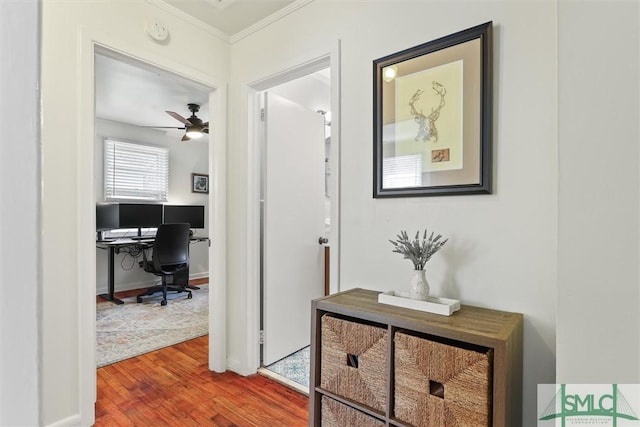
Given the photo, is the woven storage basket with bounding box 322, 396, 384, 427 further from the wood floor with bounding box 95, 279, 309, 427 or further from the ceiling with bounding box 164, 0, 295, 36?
the ceiling with bounding box 164, 0, 295, 36

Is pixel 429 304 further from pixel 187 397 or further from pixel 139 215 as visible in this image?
pixel 139 215

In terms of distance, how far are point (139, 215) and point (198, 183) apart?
1286mm

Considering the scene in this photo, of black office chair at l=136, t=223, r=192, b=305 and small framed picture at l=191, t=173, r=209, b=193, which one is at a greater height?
small framed picture at l=191, t=173, r=209, b=193

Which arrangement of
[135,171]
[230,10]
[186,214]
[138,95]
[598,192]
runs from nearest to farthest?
[598,192]
[230,10]
[138,95]
[135,171]
[186,214]

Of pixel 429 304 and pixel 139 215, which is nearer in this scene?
pixel 429 304

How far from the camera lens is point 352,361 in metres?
1.37

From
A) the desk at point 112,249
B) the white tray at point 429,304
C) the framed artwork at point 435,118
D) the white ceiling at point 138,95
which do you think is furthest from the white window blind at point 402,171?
the desk at point 112,249

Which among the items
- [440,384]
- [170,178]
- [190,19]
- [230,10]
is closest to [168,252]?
[170,178]

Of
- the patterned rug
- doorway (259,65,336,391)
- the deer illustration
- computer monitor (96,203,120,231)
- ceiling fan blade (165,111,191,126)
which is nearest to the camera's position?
the deer illustration

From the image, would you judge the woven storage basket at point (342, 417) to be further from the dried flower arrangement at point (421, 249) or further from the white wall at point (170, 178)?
the white wall at point (170, 178)

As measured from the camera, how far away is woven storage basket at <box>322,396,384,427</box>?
4.25 ft
